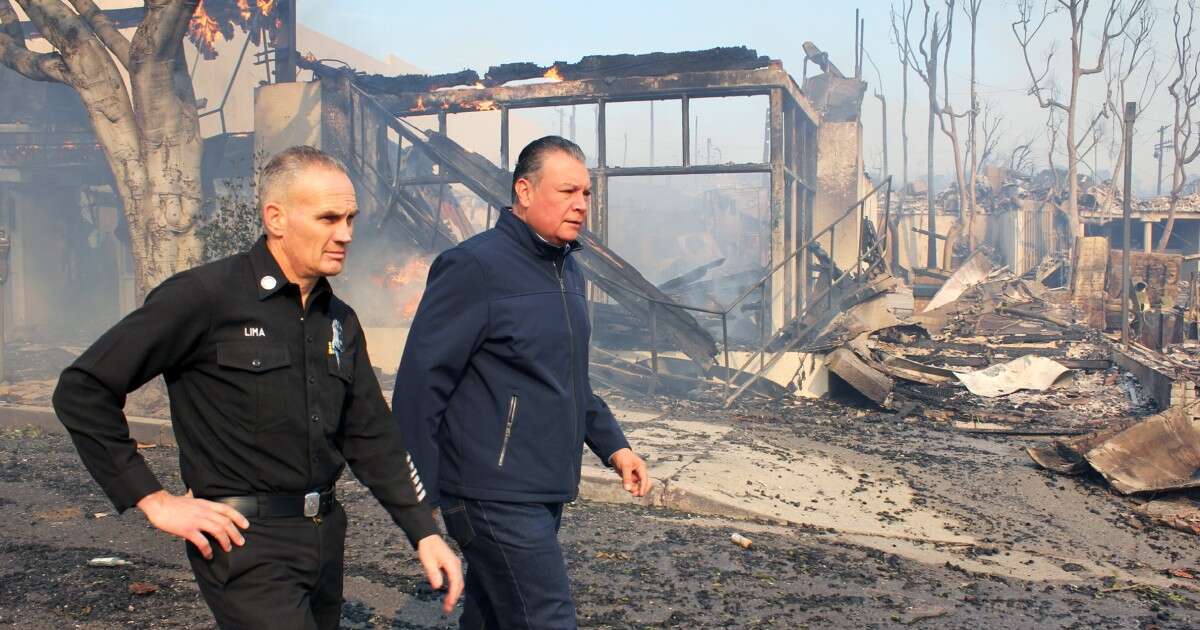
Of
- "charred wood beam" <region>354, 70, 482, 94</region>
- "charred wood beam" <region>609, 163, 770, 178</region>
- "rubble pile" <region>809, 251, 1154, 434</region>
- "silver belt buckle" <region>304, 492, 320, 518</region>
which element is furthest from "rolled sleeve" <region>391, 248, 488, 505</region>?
"charred wood beam" <region>354, 70, 482, 94</region>

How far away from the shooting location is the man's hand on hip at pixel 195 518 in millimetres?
1975

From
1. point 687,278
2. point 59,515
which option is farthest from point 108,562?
point 687,278

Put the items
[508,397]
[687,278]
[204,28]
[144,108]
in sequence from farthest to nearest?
→ [687,278] → [204,28] → [144,108] → [508,397]

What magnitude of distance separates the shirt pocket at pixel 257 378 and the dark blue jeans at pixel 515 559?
0.70 metres

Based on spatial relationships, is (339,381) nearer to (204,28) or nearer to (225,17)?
(204,28)

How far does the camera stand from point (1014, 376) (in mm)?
11977

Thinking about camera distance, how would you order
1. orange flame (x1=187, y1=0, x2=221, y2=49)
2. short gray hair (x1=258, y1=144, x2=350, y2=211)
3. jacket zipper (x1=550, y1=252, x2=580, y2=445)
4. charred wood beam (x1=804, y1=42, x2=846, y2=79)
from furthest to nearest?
charred wood beam (x1=804, y1=42, x2=846, y2=79), orange flame (x1=187, y1=0, x2=221, y2=49), jacket zipper (x1=550, y1=252, x2=580, y2=445), short gray hair (x1=258, y1=144, x2=350, y2=211)

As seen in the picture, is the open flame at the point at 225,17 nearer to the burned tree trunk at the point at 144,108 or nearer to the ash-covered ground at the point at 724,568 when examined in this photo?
the burned tree trunk at the point at 144,108

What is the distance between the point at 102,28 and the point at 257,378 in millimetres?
9074

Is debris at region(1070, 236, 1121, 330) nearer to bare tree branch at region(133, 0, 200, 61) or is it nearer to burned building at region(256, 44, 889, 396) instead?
burned building at region(256, 44, 889, 396)

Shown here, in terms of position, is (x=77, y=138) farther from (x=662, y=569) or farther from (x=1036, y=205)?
A: (x=1036, y=205)

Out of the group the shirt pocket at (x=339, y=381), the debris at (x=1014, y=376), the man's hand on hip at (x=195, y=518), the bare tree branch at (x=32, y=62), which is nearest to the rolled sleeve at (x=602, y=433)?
the shirt pocket at (x=339, y=381)

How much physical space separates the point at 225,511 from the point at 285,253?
0.63 metres

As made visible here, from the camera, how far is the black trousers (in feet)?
6.75
